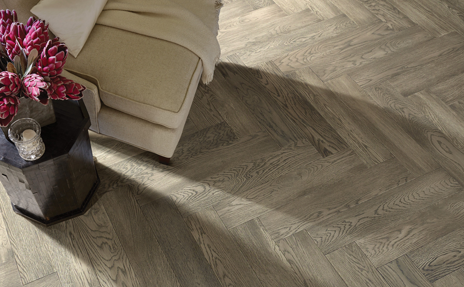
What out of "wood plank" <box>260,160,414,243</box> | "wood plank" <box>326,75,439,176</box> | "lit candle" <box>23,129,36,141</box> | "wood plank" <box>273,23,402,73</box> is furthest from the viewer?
"wood plank" <box>273,23,402,73</box>

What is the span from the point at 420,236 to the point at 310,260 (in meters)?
0.46

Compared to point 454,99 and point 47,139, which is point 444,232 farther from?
point 47,139

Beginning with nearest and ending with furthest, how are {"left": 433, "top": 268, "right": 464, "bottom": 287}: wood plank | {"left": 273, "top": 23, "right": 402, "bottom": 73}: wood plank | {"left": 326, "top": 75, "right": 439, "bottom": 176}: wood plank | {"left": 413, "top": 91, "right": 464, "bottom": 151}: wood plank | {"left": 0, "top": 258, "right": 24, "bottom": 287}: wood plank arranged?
1. {"left": 0, "top": 258, "right": 24, "bottom": 287}: wood plank
2. {"left": 433, "top": 268, "right": 464, "bottom": 287}: wood plank
3. {"left": 326, "top": 75, "right": 439, "bottom": 176}: wood plank
4. {"left": 413, "top": 91, "right": 464, "bottom": 151}: wood plank
5. {"left": 273, "top": 23, "right": 402, "bottom": 73}: wood plank

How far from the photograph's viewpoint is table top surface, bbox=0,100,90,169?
121 cm

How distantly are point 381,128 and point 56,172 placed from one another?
1431 millimetres

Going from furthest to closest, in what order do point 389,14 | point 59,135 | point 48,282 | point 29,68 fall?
point 389,14, point 48,282, point 59,135, point 29,68

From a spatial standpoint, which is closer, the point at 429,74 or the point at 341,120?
the point at 341,120

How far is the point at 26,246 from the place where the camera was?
147 cm

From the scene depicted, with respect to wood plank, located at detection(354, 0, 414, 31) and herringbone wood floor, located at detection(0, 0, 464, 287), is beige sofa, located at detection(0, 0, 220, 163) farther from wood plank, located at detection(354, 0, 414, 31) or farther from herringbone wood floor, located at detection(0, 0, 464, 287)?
wood plank, located at detection(354, 0, 414, 31)

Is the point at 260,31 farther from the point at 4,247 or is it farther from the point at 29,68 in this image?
the point at 4,247

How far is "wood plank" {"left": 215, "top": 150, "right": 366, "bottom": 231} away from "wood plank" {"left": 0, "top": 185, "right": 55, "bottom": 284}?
656 mm

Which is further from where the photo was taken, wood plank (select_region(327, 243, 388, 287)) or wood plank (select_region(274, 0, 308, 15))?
wood plank (select_region(274, 0, 308, 15))

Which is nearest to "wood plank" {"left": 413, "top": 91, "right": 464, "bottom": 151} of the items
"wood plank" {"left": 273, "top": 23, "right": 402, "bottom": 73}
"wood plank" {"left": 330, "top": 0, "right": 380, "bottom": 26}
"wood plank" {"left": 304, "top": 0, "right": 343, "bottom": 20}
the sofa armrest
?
"wood plank" {"left": 273, "top": 23, "right": 402, "bottom": 73}

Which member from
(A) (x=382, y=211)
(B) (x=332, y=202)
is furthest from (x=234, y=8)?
(A) (x=382, y=211)
